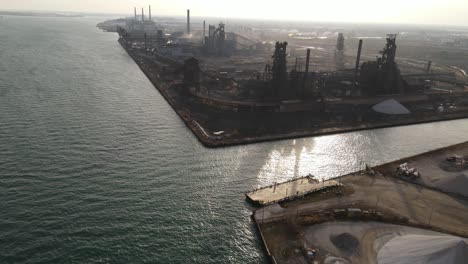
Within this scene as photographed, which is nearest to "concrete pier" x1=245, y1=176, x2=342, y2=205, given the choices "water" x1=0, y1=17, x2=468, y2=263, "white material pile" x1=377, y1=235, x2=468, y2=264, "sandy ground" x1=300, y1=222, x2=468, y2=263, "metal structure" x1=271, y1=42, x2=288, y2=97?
"water" x1=0, y1=17, x2=468, y2=263

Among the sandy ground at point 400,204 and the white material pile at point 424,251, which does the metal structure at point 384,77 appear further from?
the white material pile at point 424,251

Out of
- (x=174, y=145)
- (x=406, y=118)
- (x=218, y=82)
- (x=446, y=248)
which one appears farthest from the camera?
(x=218, y=82)

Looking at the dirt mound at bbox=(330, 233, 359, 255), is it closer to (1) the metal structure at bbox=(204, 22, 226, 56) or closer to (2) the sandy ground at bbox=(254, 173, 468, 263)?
(2) the sandy ground at bbox=(254, 173, 468, 263)

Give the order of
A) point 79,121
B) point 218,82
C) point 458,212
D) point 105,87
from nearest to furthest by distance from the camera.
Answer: point 458,212 < point 79,121 < point 105,87 < point 218,82

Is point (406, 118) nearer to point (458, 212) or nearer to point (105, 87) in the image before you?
point (458, 212)

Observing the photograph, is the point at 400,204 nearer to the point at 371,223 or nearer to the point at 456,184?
the point at 371,223

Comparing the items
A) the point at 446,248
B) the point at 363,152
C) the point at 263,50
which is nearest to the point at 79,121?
the point at 363,152
